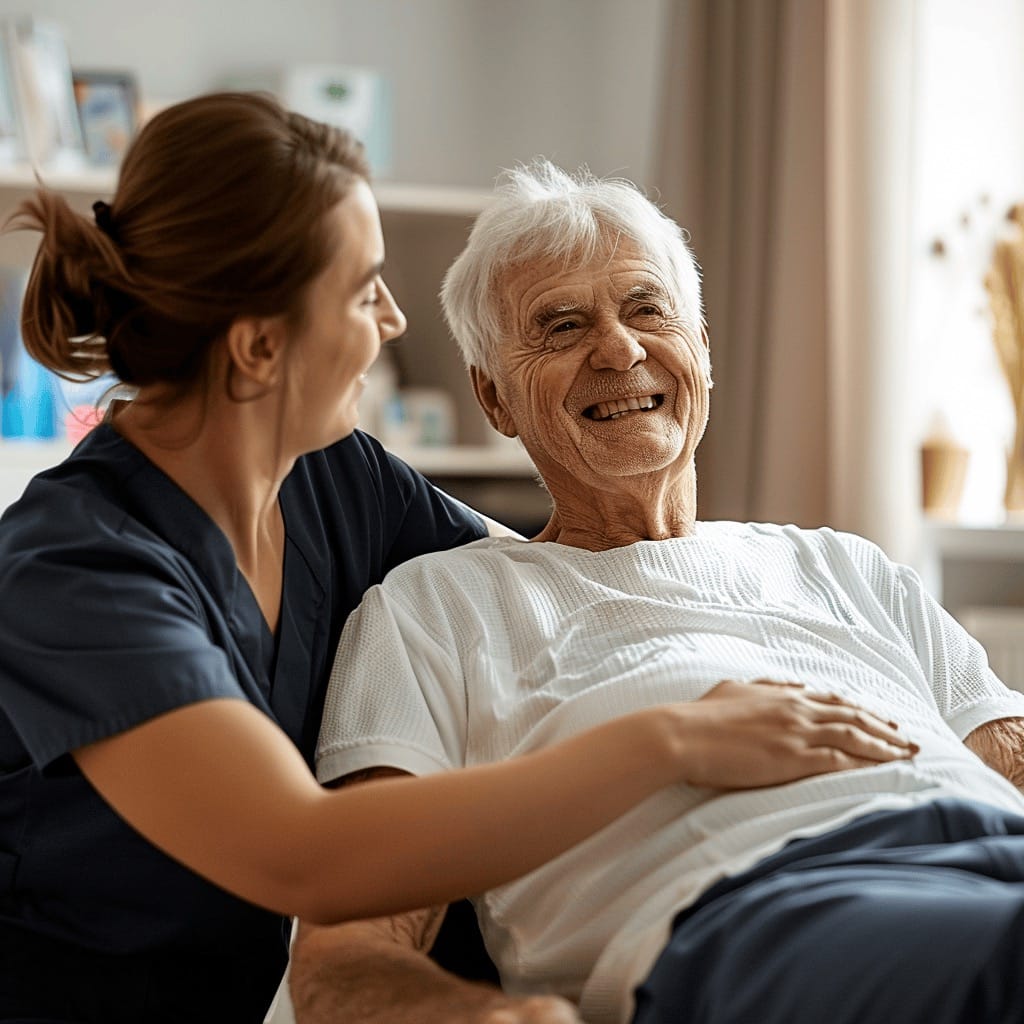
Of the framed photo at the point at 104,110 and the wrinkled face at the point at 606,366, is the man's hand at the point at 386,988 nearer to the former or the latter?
the wrinkled face at the point at 606,366

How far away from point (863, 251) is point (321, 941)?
88.2 inches

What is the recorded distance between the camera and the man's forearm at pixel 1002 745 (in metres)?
1.48

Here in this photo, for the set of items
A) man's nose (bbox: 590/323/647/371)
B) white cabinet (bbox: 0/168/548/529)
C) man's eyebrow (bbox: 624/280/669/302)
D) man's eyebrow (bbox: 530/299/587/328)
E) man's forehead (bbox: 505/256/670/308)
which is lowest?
white cabinet (bbox: 0/168/548/529)

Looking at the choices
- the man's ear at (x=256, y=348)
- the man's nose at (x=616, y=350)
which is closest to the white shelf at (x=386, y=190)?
the man's nose at (x=616, y=350)

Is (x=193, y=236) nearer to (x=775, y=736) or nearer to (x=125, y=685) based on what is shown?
(x=125, y=685)

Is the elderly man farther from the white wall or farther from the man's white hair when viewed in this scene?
the white wall

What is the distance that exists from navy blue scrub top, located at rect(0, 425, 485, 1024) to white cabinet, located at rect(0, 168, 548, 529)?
1.98 meters

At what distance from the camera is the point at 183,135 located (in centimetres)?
114

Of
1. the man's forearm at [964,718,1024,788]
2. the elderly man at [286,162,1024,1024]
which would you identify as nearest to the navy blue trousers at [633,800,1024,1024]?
the elderly man at [286,162,1024,1024]

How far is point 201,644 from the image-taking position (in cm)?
107

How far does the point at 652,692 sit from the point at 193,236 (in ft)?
1.87

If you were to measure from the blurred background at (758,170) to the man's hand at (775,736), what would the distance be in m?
1.83

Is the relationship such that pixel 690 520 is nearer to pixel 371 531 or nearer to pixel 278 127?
pixel 371 531

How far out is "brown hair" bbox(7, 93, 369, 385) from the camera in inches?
44.3
